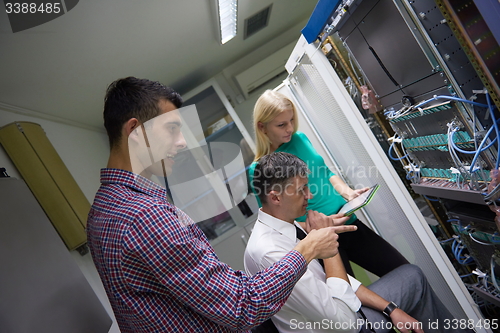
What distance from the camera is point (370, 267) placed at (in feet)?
5.58

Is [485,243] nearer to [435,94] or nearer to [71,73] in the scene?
[435,94]

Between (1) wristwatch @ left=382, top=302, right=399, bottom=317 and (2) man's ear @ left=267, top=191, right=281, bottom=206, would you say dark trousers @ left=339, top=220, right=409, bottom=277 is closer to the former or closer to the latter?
(1) wristwatch @ left=382, top=302, right=399, bottom=317

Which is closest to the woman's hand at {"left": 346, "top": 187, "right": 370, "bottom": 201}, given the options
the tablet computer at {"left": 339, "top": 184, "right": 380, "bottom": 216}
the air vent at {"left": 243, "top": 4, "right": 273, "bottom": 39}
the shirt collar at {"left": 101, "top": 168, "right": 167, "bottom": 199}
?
the tablet computer at {"left": 339, "top": 184, "right": 380, "bottom": 216}

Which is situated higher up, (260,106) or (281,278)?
(260,106)

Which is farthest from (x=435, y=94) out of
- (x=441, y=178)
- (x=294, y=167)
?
(x=294, y=167)

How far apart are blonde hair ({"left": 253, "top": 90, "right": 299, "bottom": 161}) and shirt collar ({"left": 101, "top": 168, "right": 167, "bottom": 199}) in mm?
1028

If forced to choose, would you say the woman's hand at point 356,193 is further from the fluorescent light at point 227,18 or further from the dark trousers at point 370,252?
the fluorescent light at point 227,18

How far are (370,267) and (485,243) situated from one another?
0.52 meters

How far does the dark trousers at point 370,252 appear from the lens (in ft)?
5.35

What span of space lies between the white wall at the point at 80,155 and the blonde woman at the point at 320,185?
159cm

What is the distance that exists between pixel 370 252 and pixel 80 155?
2774mm

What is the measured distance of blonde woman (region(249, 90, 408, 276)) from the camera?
65.5 inches

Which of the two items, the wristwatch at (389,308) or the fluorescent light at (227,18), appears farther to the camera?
the fluorescent light at (227,18)

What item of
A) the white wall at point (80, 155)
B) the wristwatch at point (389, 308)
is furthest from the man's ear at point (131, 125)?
the white wall at point (80, 155)
